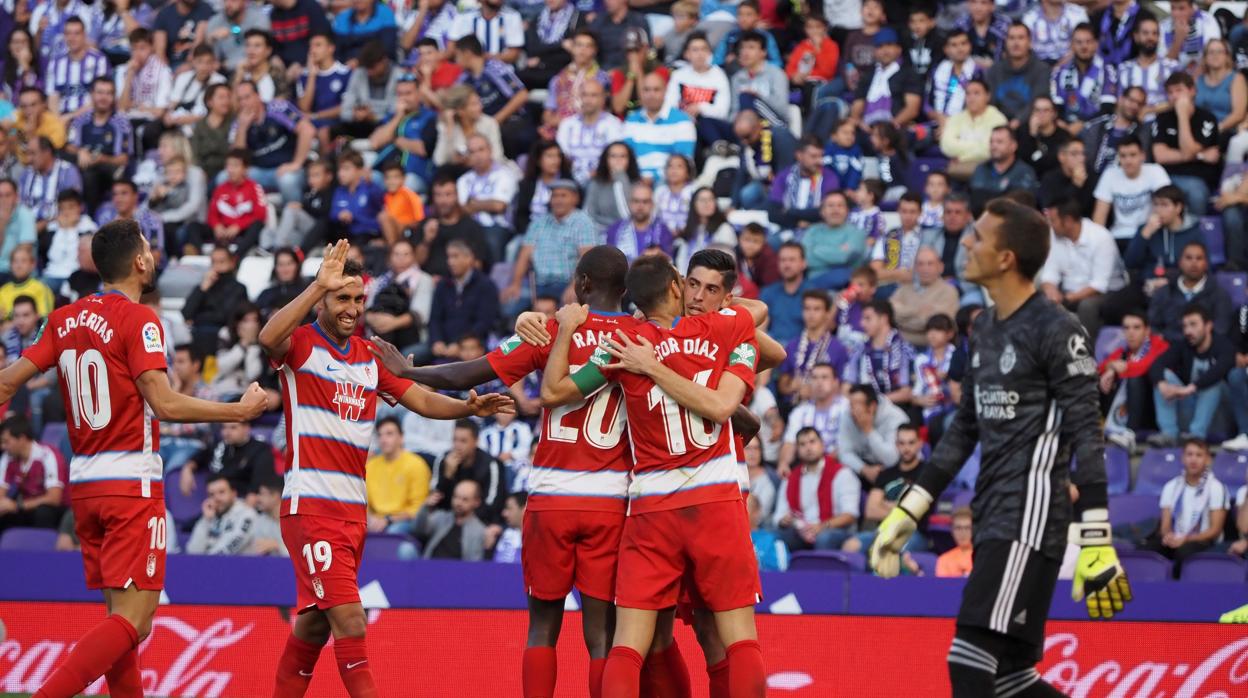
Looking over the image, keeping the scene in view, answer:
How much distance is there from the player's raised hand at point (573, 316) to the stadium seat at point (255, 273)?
11.0 metres

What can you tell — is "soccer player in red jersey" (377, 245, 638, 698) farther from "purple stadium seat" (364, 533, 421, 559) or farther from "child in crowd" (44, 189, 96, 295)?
"child in crowd" (44, 189, 96, 295)

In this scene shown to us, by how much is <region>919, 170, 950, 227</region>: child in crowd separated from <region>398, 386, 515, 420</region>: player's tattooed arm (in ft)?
30.0

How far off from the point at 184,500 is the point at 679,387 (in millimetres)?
9821

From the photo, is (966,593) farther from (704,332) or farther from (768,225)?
(768,225)

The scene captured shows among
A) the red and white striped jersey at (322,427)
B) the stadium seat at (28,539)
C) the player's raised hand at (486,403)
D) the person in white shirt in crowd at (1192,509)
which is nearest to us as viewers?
the red and white striped jersey at (322,427)

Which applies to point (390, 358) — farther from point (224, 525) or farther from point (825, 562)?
point (224, 525)

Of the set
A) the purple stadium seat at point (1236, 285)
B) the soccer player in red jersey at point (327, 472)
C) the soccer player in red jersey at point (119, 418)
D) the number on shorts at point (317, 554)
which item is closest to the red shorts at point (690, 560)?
the soccer player in red jersey at point (327, 472)

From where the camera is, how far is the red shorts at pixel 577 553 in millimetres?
8461

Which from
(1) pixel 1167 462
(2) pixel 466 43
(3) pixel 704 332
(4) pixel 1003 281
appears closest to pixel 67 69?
(2) pixel 466 43

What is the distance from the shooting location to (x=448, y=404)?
9.11 m

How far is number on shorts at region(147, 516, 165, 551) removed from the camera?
8578 mm

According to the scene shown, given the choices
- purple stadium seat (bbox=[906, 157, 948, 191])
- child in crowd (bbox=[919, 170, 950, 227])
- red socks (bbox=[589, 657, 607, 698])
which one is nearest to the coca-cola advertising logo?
red socks (bbox=[589, 657, 607, 698])

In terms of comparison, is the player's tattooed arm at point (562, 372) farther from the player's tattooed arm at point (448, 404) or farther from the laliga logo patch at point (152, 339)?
the laliga logo patch at point (152, 339)

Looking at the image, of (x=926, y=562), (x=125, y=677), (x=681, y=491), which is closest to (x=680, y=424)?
(x=681, y=491)
